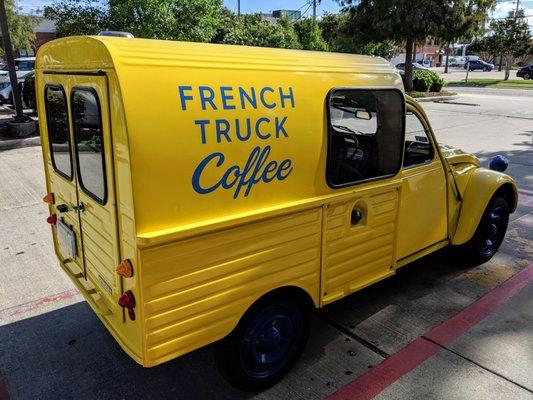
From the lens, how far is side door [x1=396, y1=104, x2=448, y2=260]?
3840 millimetres

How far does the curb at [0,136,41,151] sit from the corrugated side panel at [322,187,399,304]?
9876mm

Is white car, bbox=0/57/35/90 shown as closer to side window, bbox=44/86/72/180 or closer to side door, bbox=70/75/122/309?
side window, bbox=44/86/72/180

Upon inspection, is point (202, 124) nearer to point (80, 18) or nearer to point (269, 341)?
point (269, 341)

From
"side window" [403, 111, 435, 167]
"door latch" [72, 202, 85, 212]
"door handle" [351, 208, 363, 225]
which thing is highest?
"side window" [403, 111, 435, 167]

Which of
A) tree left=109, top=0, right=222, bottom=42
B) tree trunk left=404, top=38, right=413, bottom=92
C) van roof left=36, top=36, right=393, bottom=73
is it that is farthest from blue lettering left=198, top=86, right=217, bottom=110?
tree trunk left=404, top=38, right=413, bottom=92

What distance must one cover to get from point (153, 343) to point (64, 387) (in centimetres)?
111

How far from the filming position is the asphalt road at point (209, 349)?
10.2 ft

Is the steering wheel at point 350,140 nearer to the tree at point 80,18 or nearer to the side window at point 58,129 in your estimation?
the side window at point 58,129

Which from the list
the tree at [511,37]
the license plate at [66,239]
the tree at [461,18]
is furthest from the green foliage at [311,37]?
the license plate at [66,239]

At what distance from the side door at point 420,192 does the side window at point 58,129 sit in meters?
2.58

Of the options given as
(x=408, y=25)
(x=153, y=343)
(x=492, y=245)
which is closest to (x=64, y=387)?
(x=153, y=343)

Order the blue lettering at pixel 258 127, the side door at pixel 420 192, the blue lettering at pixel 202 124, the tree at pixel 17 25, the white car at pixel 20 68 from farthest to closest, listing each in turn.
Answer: the tree at pixel 17 25
the white car at pixel 20 68
the side door at pixel 420 192
the blue lettering at pixel 258 127
the blue lettering at pixel 202 124

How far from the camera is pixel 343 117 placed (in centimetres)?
332

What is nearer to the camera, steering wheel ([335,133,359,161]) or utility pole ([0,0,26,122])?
steering wheel ([335,133,359,161])
